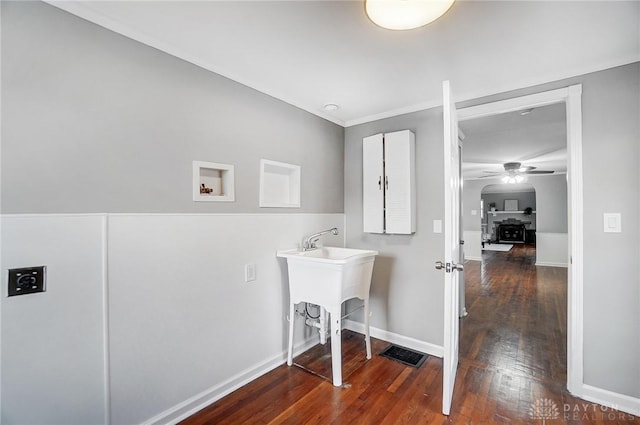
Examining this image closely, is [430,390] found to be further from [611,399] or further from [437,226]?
[437,226]

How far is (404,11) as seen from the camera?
3.88 ft

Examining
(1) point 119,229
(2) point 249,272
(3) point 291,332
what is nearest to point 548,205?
(3) point 291,332

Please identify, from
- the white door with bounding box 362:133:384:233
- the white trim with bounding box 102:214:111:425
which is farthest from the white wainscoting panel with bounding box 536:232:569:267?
the white trim with bounding box 102:214:111:425

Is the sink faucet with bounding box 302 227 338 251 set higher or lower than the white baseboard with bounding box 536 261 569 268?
higher

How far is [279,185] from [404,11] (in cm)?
159

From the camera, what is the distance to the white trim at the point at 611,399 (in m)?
1.76

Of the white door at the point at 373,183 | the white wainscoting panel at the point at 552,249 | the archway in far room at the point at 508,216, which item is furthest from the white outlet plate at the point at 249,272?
the archway in far room at the point at 508,216

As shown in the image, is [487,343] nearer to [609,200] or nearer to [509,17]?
[609,200]

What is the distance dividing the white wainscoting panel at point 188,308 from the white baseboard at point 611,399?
211 centimetres

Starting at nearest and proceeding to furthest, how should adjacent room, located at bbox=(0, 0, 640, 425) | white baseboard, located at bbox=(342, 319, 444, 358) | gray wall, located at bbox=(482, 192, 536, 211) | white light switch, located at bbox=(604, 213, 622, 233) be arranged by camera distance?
adjacent room, located at bbox=(0, 0, 640, 425), white light switch, located at bbox=(604, 213, 622, 233), white baseboard, located at bbox=(342, 319, 444, 358), gray wall, located at bbox=(482, 192, 536, 211)

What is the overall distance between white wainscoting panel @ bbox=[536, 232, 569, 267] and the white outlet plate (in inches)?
288

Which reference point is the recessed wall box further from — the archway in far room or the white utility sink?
the archway in far room

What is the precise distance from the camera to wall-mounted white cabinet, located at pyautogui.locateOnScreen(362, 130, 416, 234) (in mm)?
2562

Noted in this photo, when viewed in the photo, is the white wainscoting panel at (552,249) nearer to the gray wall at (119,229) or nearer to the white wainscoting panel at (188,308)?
the white wainscoting panel at (188,308)
